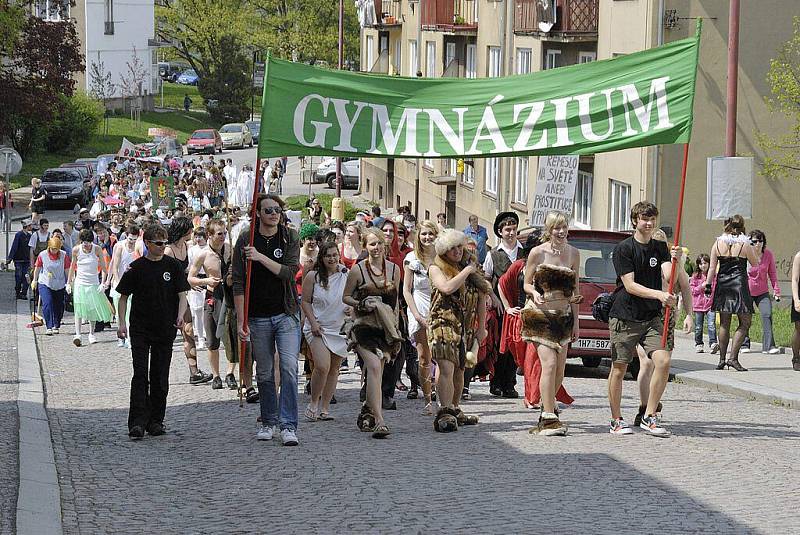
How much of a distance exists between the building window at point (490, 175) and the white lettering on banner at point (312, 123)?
87.1ft

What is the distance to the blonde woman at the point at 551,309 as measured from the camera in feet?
36.2

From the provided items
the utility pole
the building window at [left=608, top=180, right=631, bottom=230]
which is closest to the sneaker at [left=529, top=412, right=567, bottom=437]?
the utility pole

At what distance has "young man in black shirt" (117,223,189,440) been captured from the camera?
37.2 ft

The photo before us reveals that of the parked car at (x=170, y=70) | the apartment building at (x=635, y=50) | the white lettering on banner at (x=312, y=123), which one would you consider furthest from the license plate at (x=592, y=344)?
the parked car at (x=170, y=70)

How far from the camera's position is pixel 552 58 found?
33312 mm

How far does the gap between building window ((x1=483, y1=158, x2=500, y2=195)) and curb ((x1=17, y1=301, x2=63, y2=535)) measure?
23271 mm

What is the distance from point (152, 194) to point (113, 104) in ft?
169

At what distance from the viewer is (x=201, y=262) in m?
14.8

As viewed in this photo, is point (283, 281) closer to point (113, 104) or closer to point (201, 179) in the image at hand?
point (201, 179)

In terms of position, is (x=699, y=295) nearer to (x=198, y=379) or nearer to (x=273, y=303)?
(x=198, y=379)

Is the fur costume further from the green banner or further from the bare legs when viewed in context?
the green banner

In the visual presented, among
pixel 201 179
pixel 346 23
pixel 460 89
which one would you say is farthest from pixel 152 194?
pixel 346 23

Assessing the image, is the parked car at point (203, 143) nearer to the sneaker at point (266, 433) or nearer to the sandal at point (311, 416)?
the sandal at point (311, 416)

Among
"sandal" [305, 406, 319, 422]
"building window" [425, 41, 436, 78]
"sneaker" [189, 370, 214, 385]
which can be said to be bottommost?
"sneaker" [189, 370, 214, 385]
